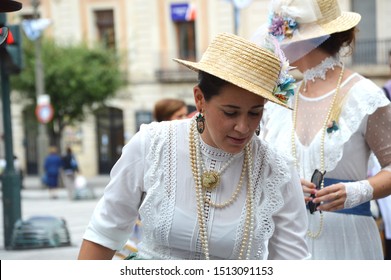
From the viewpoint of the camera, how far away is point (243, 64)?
2.50 m

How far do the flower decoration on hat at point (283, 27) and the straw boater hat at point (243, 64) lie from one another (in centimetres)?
110

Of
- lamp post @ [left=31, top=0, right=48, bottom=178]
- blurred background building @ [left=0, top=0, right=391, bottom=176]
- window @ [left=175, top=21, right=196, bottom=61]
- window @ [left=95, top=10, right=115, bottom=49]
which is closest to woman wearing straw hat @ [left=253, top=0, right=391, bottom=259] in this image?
lamp post @ [left=31, top=0, right=48, bottom=178]

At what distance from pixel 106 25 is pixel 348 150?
2836 cm

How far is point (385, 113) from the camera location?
3.48 metres

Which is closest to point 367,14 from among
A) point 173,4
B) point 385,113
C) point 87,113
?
point 173,4

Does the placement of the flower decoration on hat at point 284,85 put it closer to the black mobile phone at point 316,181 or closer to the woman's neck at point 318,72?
the black mobile phone at point 316,181

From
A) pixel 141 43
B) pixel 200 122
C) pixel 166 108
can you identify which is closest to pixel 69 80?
pixel 141 43

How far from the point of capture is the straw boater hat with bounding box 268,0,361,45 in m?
3.62

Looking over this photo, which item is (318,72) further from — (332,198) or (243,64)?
(243,64)

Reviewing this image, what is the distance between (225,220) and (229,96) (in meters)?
0.40

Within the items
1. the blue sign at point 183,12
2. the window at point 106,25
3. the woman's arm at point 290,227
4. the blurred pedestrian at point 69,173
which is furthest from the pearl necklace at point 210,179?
the window at point 106,25

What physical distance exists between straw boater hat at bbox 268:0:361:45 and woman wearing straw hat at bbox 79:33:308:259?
3.23 ft
